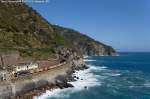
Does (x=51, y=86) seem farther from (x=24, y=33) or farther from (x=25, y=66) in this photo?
(x=24, y=33)

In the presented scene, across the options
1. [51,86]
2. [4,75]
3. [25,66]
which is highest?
[25,66]

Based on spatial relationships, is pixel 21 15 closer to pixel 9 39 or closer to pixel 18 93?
pixel 9 39

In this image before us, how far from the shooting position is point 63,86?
7631 cm

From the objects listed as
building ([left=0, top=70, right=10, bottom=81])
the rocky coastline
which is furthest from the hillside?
building ([left=0, top=70, right=10, bottom=81])

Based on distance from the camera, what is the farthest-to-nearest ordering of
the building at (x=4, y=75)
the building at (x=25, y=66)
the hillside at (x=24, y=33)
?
the hillside at (x=24, y=33), the building at (x=25, y=66), the building at (x=4, y=75)

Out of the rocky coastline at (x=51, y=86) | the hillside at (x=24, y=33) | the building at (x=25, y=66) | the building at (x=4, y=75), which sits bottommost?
the rocky coastline at (x=51, y=86)

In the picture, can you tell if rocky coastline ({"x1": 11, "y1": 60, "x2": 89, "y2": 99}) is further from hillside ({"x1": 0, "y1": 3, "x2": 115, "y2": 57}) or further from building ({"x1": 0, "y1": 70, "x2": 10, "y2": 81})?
hillside ({"x1": 0, "y1": 3, "x2": 115, "y2": 57})

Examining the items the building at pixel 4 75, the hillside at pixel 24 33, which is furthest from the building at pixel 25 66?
the hillside at pixel 24 33

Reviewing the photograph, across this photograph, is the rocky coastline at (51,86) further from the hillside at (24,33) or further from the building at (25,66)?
the hillside at (24,33)

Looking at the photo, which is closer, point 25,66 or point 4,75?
point 4,75

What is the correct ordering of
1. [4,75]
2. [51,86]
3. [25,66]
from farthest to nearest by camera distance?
[25,66] < [51,86] < [4,75]

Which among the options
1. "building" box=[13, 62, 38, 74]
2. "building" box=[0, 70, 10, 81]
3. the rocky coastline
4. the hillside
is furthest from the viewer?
the hillside

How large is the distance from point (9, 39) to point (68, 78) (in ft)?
86.3

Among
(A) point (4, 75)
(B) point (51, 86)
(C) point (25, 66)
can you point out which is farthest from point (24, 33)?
(A) point (4, 75)
